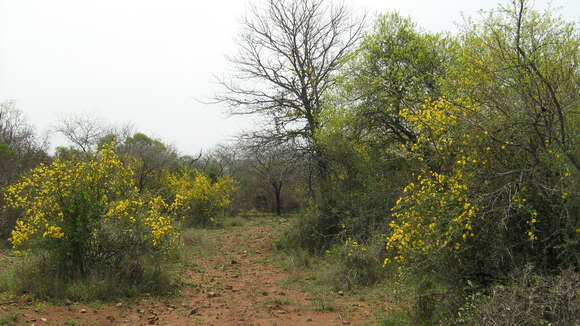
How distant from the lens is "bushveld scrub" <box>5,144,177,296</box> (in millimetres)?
6559

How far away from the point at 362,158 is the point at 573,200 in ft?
22.8

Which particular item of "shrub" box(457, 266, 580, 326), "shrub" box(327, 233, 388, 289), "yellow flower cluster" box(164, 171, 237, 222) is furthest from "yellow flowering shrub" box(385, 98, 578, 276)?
"yellow flower cluster" box(164, 171, 237, 222)

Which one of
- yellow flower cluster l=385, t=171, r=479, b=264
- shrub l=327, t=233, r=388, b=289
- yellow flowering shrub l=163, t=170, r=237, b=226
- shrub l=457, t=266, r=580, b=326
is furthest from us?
yellow flowering shrub l=163, t=170, r=237, b=226

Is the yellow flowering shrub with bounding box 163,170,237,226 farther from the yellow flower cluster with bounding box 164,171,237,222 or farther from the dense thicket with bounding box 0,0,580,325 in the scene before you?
the dense thicket with bounding box 0,0,580,325

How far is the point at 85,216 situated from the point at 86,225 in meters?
0.15

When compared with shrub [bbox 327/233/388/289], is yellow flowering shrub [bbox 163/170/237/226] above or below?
above

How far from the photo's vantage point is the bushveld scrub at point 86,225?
6.56 m

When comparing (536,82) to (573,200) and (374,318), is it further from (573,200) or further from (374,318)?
(374,318)

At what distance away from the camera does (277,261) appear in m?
10.4

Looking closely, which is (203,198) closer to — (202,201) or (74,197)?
(202,201)

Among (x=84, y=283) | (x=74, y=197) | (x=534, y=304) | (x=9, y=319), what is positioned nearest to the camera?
(x=534, y=304)

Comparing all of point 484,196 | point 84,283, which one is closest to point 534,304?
point 484,196

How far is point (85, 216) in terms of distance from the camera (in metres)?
6.71

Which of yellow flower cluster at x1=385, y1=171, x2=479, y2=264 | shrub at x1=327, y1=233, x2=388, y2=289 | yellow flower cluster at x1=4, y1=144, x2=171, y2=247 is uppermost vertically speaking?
yellow flower cluster at x1=4, y1=144, x2=171, y2=247
